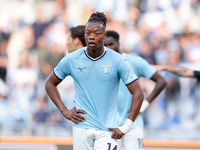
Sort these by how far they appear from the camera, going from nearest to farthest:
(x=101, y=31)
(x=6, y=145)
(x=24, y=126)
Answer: (x=101, y=31), (x=6, y=145), (x=24, y=126)

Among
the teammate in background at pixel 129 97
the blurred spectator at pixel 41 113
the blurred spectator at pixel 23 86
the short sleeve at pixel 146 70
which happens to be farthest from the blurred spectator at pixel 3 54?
the short sleeve at pixel 146 70

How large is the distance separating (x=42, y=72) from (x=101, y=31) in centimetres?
538

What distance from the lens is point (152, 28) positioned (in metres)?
8.62

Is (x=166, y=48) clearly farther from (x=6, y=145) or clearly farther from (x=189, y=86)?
(x=6, y=145)

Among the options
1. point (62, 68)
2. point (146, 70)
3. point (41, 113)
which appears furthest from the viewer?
point (41, 113)

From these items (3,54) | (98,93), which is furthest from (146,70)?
(3,54)

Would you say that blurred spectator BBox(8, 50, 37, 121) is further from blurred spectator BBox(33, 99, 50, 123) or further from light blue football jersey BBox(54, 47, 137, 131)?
light blue football jersey BBox(54, 47, 137, 131)

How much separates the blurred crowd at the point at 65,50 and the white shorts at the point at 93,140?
4706 mm

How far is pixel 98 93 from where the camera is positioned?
3.62 metres

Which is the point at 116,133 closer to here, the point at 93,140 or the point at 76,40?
the point at 93,140

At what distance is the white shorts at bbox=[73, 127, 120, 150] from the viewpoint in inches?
142

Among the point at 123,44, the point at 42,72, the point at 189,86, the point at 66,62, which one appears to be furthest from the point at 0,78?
the point at 66,62

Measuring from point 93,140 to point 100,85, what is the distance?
550 mm

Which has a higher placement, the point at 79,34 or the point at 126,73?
the point at 79,34
